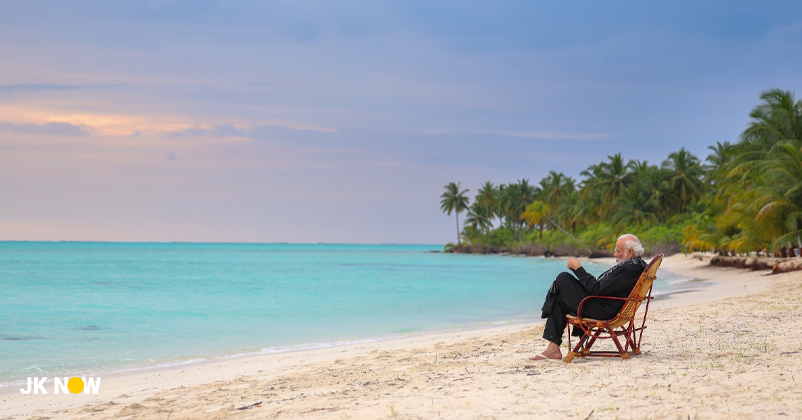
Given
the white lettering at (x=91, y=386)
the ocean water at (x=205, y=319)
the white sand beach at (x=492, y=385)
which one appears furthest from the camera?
the ocean water at (x=205, y=319)

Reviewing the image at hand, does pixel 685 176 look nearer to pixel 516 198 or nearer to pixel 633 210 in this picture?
pixel 633 210

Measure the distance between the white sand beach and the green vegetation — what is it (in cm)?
1716

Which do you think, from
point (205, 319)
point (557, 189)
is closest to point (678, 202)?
point (557, 189)

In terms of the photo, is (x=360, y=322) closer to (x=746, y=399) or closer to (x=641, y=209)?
(x=746, y=399)

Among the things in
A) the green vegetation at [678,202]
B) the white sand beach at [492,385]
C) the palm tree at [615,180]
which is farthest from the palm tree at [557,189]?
the white sand beach at [492,385]

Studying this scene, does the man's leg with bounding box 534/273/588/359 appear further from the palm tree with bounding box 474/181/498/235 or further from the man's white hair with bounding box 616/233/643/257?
the palm tree with bounding box 474/181/498/235

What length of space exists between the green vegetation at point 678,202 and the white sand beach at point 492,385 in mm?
17160

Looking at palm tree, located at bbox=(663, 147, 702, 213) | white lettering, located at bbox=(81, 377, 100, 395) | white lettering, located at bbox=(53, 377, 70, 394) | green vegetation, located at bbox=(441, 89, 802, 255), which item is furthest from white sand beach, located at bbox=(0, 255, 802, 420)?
palm tree, located at bbox=(663, 147, 702, 213)

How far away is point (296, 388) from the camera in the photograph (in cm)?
564

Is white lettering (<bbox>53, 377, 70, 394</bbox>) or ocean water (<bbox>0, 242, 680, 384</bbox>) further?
ocean water (<bbox>0, 242, 680, 384</bbox>)

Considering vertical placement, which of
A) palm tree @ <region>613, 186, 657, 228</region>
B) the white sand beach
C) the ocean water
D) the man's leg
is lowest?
the ocean water

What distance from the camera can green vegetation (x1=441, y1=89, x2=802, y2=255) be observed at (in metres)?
22.9

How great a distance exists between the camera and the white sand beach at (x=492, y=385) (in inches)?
161

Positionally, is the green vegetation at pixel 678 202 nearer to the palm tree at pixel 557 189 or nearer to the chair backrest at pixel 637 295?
the palm tree at pixel 557 189
